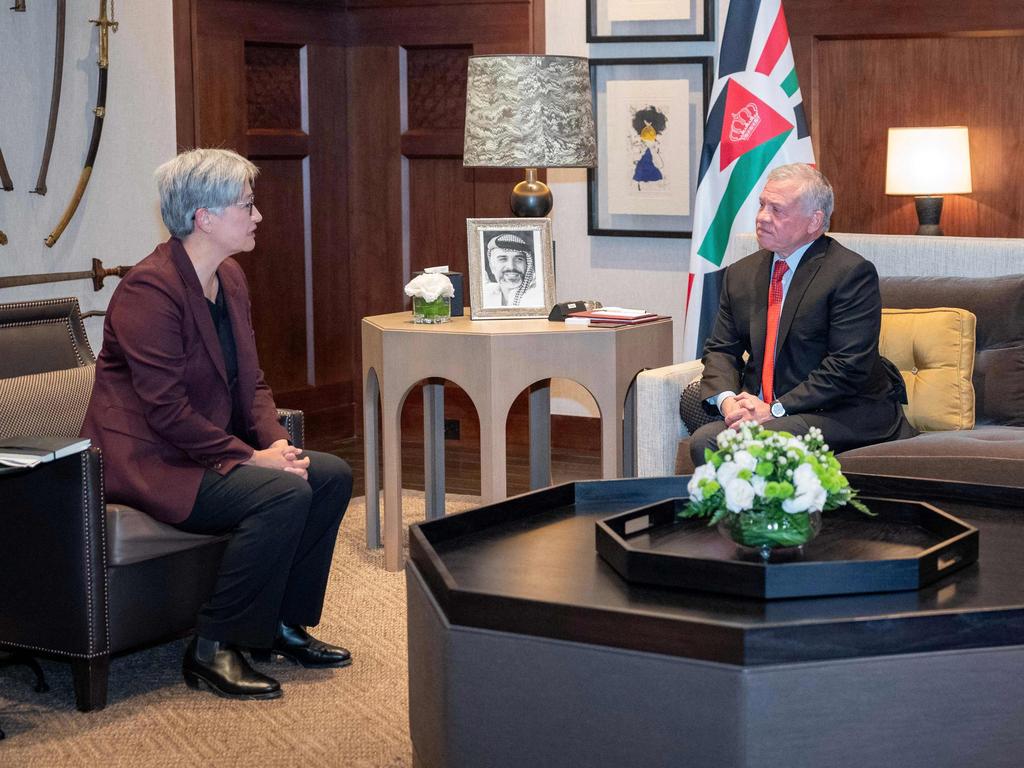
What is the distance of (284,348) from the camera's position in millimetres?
6141

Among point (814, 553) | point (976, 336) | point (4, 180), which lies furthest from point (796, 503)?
point (4, 180)

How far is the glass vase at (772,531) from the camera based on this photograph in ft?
7.44

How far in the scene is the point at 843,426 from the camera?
147 inches

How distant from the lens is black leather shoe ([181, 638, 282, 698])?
315 cm

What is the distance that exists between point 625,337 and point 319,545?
1.24 meters

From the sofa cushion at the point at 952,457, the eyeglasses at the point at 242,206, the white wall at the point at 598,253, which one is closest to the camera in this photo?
the eyeglasses at the point at 242,206

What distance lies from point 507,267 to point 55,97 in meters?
1.97

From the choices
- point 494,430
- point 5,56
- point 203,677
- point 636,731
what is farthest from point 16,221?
point 636,731

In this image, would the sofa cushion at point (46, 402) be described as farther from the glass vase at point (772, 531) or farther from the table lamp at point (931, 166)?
the table lamp at point (931, 166)

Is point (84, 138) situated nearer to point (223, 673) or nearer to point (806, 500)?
point (223, 673)

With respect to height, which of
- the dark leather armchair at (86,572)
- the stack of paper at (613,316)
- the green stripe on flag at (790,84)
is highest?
the green stripe on flag at (790,84)

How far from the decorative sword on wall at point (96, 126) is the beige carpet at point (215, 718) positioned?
2.22m

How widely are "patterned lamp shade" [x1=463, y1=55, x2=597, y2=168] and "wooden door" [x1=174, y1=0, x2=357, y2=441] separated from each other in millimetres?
1703

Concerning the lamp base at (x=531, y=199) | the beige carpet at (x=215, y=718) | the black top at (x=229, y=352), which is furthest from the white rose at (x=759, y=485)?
the lamp base at (x=531, y=199)
